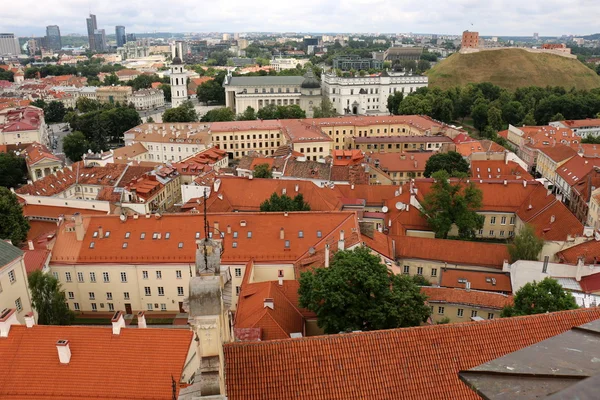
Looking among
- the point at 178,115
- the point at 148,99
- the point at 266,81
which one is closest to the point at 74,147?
the point at 178,115

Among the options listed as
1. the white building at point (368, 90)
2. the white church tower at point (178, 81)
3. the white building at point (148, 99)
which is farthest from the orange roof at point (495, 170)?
the white building at point (148, 99)

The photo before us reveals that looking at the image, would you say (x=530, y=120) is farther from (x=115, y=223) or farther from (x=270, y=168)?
(x=115, y=223)

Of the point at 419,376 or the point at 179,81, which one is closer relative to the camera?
the point at 419,376

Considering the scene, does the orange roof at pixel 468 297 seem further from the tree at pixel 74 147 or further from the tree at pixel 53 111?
the tree at pixel 53 111

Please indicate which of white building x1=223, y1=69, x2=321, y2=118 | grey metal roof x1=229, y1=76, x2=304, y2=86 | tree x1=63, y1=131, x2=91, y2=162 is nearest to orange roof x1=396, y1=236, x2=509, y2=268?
tree x1=63, y1=131, x2=91, y2=162

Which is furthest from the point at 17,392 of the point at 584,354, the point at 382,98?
the point at 382,98

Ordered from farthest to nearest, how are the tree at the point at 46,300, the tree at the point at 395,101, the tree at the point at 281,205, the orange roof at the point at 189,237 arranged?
1. the tree at the point at 395,101
2. the tree at the point at 281,205
3. the orange roof at the point at 189,237
4. the tree at the point at 46,300

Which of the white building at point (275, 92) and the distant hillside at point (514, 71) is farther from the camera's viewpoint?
the distant hillside at point (514, 71)

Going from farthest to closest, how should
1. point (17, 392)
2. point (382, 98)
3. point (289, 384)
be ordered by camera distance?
point (382, 98) < point (17, 392) < point (289, 384)
